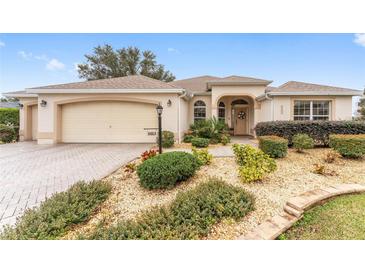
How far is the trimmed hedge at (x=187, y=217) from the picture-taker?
2922 millimetres

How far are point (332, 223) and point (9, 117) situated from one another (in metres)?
19.9

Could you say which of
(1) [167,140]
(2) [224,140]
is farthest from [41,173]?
(2) [224,140]

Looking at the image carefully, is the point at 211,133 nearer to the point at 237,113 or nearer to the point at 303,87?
the point at 237,113

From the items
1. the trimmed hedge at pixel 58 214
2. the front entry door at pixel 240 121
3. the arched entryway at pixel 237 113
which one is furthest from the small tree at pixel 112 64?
the trimmed hedge at pixel 58 214

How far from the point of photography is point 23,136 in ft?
43.1

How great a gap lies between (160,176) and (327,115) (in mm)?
11787

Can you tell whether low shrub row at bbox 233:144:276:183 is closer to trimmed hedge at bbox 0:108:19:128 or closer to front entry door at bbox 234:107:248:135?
front entry door at bbox 234:107:248:135

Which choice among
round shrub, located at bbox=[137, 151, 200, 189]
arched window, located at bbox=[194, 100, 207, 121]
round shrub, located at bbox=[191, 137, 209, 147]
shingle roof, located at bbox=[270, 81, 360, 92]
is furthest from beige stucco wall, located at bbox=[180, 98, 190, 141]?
round shrub, located at bbox=[137, 151, 200, 189]

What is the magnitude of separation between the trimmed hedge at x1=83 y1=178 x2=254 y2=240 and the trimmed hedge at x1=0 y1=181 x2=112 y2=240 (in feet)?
1.50

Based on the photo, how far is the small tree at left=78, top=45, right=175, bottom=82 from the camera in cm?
2706

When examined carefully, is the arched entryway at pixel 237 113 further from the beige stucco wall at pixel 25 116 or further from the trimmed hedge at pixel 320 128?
the beige stucco wall at pixel 25 116

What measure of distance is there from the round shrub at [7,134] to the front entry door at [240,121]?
1681 centimetres

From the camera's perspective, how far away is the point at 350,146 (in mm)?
6328
